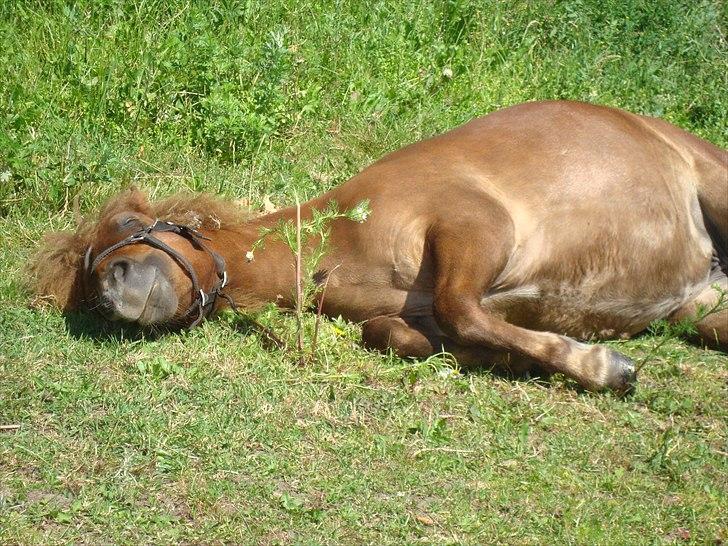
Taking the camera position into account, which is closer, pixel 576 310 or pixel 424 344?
pixel 424 344

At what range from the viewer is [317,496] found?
13.7 feet

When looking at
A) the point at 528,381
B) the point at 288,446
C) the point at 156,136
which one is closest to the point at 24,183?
the point at 156,136

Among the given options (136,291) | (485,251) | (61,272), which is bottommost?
(61,272)

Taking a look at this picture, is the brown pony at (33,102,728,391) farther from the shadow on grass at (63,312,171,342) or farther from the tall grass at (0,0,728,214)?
the tall grass at (0,0,728,214)

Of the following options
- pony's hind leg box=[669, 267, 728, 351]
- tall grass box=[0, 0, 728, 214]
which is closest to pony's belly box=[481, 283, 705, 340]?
pony's hind leg box=[669, 267, 728, 351]

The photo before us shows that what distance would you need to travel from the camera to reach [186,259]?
5328mm

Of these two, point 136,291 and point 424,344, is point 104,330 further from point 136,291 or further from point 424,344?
point 424,344

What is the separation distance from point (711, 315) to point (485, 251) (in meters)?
1.48

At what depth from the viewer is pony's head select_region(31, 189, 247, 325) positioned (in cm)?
509

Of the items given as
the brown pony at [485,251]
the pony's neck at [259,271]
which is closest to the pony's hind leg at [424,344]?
the brown pony at [485,251]

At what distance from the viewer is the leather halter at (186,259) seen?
17.3ft

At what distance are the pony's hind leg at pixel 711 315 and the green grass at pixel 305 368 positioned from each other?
107 mm

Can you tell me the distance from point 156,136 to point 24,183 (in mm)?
994

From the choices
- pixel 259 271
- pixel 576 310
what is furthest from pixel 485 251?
pixel 259 271
